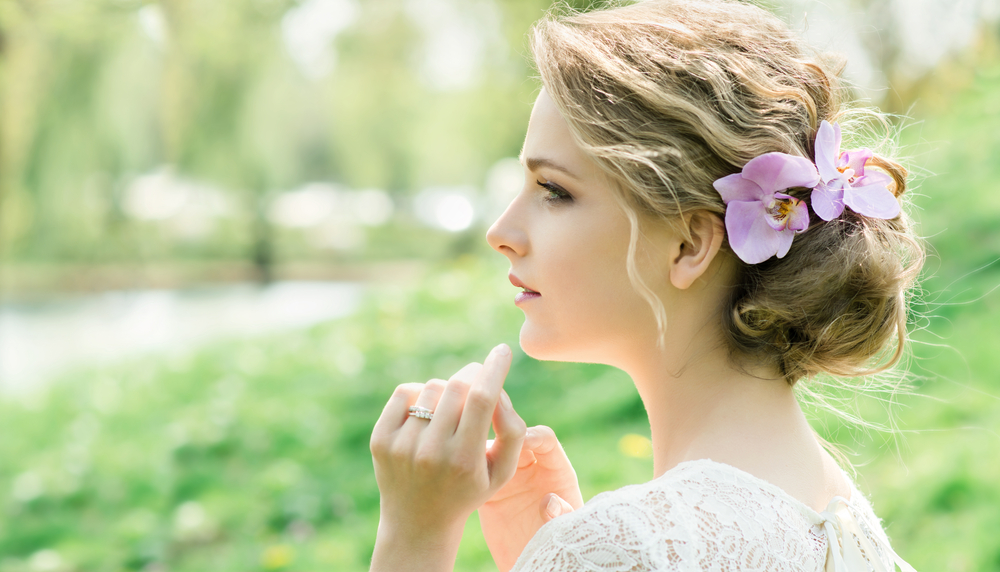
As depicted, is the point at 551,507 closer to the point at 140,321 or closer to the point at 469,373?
the point at 469,373

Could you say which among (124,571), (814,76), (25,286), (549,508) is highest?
(814,76)

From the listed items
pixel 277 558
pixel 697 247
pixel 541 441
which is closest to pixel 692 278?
pixel 697 247

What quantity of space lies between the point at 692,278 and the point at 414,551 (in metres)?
0.63

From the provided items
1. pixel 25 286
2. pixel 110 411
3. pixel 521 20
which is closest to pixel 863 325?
pixel 110 411

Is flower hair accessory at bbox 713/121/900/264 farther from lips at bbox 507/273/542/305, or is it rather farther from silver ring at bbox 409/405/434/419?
silver ring at bbox 409/405/434/419

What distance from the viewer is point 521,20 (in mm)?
8039

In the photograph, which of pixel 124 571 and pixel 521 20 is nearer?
pixel 124 571

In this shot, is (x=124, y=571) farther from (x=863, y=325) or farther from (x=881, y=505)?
(x=863, y=325)

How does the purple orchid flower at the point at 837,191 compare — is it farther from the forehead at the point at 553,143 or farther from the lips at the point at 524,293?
the lips at the point at 524,293

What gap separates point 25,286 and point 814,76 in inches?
685

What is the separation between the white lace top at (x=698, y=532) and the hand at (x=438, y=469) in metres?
0.12

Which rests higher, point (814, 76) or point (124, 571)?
point (814, 76)

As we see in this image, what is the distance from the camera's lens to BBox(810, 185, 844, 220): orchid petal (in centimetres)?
136

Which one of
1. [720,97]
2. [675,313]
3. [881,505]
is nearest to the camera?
[720,97]
